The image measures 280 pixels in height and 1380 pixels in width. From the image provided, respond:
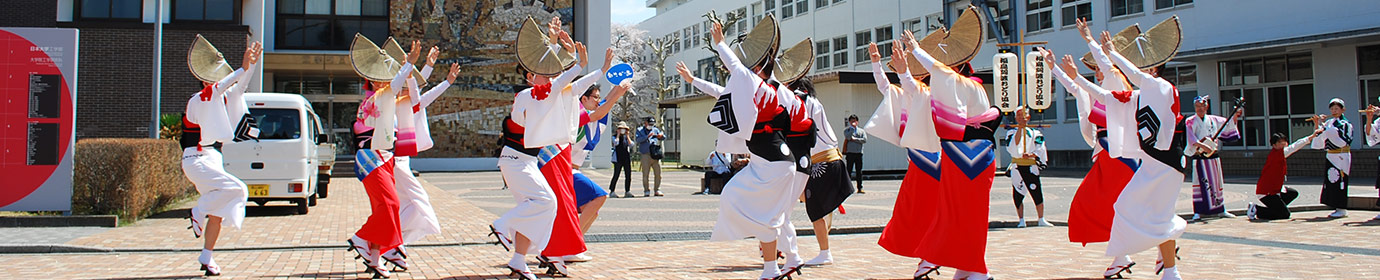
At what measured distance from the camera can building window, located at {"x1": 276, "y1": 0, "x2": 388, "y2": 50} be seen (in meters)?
30.4

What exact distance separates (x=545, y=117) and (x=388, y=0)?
2625 cm

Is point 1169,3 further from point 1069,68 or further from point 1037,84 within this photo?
point 1069,68

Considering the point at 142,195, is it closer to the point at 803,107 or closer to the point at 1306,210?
the point at 803,107

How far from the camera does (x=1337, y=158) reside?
11.8 m

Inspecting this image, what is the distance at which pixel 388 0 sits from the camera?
31.0 meters

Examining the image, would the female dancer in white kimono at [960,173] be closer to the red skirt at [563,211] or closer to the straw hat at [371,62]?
the red skirt at [563,211]

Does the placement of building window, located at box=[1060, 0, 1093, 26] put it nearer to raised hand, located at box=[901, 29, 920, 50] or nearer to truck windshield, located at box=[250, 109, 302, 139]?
truck windshield, located at box=[250, 109, 302, 139]

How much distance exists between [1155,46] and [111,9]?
86.6 feet

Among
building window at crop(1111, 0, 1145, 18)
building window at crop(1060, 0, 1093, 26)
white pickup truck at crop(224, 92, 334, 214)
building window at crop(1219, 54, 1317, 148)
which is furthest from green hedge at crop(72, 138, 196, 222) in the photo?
building window at crop(1060, 0, 1093, 26)

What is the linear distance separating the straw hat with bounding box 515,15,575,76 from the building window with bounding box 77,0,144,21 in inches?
910

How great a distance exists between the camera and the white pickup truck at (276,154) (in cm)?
1288

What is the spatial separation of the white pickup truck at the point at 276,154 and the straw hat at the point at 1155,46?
10.2 metres

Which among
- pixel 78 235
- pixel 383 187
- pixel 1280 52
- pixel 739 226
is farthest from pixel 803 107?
pixel 1280 52

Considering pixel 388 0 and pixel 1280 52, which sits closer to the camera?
pixel 1280 52
